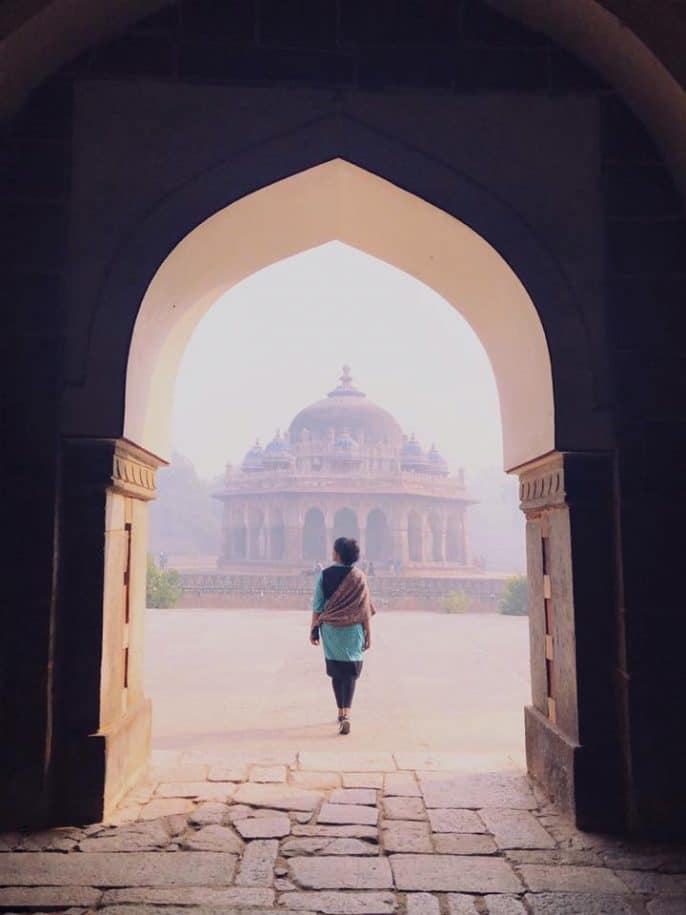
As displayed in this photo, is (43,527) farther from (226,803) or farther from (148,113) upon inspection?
(148,113)

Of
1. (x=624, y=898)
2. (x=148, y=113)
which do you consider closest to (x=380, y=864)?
(x=624, y=898)

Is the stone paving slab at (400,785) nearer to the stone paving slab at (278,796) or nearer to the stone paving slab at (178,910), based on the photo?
the stone paving slab at (278,796)

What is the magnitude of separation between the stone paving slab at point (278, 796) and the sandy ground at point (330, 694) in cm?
63

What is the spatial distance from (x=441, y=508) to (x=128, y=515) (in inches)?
986

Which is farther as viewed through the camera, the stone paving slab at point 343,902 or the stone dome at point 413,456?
the stone dome at point 413,456

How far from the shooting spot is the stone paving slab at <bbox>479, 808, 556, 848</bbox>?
2744 mm

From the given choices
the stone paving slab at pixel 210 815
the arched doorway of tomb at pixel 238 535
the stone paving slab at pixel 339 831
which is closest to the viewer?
the stone paving slab at pixel 339 831

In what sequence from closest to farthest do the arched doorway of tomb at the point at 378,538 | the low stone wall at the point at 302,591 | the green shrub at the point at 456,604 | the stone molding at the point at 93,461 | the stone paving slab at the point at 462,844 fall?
1. the stone paving slab at the point at 462,844
2. the stone molding at the point at 93,461
3. the green shrub at the point at 456,604
4. the low stone wall at the point at 302,591
5. the arched doorway of tomb at the point at 378,538

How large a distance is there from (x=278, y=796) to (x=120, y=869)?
0.87m

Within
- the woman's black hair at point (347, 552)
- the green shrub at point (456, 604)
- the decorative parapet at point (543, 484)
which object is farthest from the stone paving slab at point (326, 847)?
the green shrub at point (456, 604)

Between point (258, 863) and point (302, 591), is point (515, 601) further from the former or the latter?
point (258, 863)

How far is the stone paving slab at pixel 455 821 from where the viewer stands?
9.45 ft

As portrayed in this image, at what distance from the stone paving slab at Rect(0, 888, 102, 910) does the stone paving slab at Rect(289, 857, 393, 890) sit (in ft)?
2.12

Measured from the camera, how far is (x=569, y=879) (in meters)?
2.45
